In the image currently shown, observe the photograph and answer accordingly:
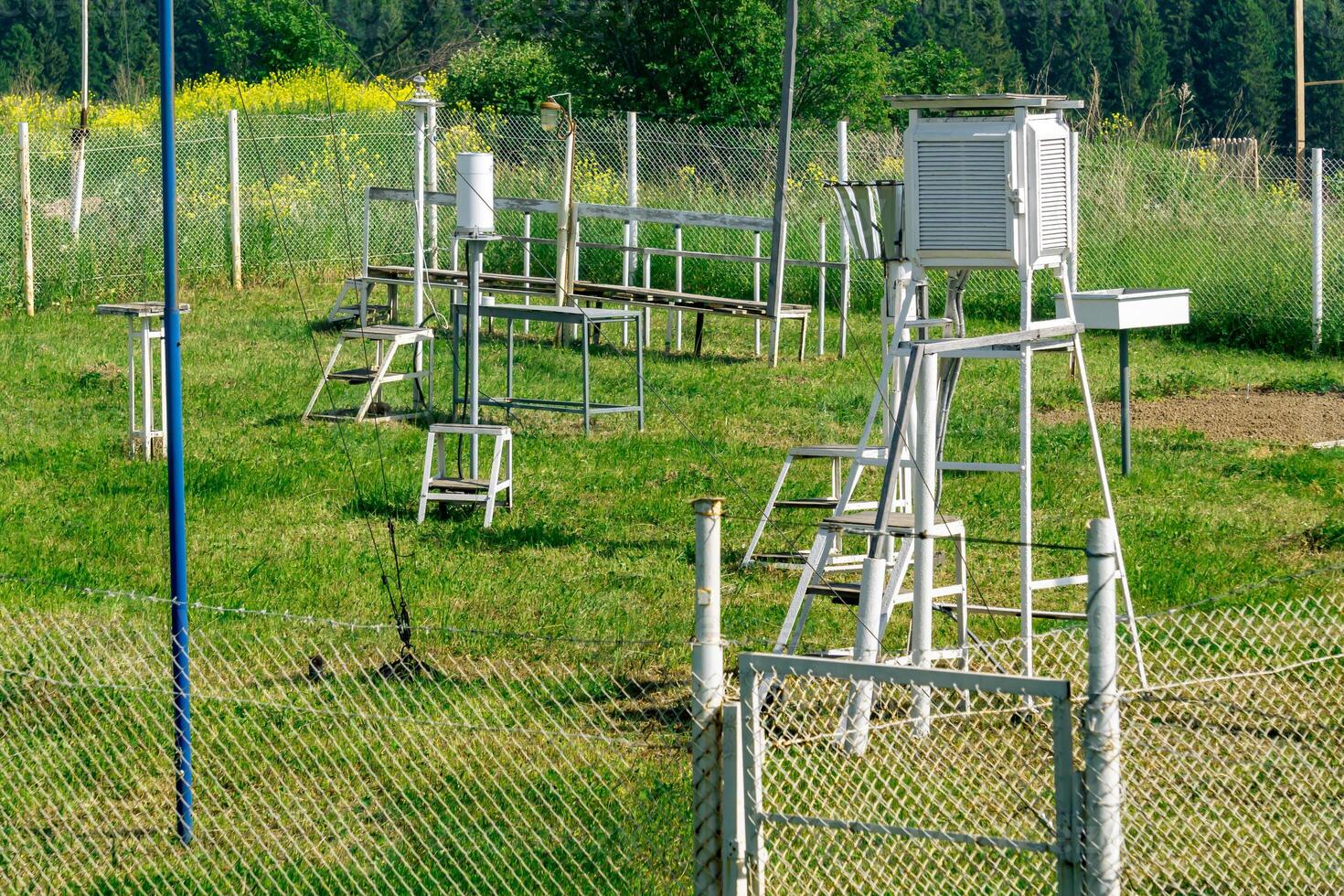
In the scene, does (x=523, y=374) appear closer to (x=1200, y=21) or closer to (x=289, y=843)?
(x=289, y=843)

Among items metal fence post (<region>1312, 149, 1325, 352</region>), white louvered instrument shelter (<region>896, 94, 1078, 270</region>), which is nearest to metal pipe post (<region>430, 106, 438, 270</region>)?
metal fence post (<region>1312, 149, 1325, 352</region>)

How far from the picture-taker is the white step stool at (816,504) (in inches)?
310

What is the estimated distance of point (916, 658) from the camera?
666cm

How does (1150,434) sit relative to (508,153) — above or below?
below

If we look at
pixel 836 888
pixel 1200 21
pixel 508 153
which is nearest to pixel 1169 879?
pixel 836 888

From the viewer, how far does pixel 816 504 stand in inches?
354

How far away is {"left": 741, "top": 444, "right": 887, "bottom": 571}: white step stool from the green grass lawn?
15 cm

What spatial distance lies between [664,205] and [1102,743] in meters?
16.7

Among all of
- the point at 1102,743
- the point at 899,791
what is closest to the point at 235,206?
the point at 899,791

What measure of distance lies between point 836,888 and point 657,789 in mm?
932

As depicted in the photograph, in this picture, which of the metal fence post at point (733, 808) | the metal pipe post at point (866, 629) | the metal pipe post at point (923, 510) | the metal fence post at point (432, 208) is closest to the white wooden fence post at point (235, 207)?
the metal fence post at point (432, 208)

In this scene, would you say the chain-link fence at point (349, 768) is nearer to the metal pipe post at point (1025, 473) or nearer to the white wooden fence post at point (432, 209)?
the metal pipe post at point (1025, 473)

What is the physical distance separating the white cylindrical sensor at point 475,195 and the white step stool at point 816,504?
244 centimetres

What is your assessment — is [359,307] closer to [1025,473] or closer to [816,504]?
[816,504]
